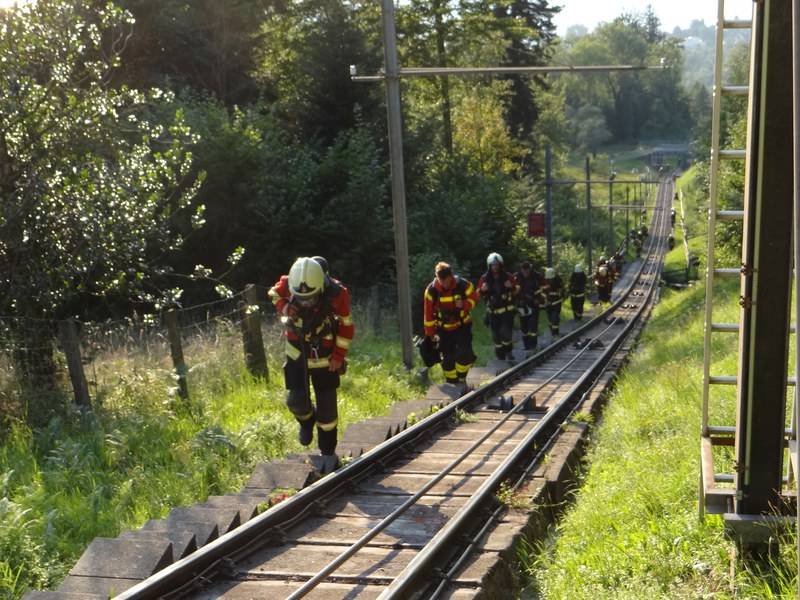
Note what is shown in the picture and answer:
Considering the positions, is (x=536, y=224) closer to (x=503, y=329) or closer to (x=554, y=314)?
(x=554, y=314)

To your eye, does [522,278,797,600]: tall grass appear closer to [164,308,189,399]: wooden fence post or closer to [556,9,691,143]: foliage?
[164,308,189,399]: wooden fence post

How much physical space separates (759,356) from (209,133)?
2108cm

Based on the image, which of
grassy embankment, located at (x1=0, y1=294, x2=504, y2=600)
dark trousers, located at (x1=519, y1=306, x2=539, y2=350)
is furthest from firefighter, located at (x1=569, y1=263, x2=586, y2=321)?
grassy embankment, located at (x1=0, y1=294, x2=504, y2=600)

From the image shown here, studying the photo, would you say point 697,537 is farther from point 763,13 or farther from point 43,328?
point 43,328

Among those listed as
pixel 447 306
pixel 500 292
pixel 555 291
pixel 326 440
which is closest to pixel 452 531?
pixel 326 440

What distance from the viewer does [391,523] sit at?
714 cm

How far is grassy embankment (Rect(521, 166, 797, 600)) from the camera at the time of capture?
5121mm

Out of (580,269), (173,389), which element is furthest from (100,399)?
(580,269)

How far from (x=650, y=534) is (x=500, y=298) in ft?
36.5

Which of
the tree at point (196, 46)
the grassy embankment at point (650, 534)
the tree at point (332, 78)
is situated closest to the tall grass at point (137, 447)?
the grassy embankment at point (650, 534)

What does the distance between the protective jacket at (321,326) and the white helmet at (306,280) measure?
0.16 m

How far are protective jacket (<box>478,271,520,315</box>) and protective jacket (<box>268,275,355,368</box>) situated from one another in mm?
8073

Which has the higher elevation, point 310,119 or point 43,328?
point 310,119

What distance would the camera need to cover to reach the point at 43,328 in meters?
11.7
